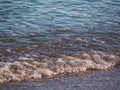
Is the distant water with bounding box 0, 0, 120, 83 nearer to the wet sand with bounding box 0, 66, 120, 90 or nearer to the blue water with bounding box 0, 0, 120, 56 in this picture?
the blue water with bounding box 0, 0, 120, 56

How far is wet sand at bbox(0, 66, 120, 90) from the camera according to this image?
4.52m

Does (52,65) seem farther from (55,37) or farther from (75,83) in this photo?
(55,37)

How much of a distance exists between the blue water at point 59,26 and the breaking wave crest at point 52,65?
0.27m

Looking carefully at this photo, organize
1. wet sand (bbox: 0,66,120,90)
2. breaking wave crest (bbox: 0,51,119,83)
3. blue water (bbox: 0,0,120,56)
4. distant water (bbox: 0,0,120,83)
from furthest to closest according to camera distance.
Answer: blue water (bbox: 0,0,120,56) → distant water (bbox: 0,0,120,83) → breaking wave crest (bbox: 0,51,119,83) → wet sand (bbox: 0,66,120,90)

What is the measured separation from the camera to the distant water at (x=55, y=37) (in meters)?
5.15

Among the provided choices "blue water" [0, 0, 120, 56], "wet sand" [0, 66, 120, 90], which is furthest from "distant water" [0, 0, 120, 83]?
"wet sand" [0, 66, 120, 90]

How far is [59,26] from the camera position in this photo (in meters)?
7.06

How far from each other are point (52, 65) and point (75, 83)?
676 millimetres

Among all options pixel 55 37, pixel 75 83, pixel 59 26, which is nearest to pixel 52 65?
pixel 75 83

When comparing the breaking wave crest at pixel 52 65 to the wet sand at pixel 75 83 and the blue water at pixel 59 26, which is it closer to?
the wet sand at pixel 75 83

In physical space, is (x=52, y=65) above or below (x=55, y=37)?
below

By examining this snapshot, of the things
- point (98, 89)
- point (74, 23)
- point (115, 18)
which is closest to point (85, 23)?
point (74, 23)

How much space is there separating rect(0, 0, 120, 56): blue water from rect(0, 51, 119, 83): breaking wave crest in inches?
10.7

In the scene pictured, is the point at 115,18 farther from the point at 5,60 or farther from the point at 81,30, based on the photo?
the point at 5,60
